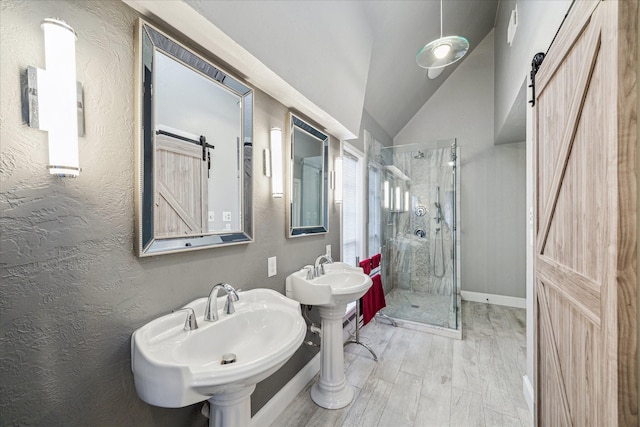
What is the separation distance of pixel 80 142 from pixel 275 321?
1058mm

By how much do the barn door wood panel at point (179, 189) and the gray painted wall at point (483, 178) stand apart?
3.85m

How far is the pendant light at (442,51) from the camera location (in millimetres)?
1788

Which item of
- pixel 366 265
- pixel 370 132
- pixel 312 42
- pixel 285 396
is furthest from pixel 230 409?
pixel 370 132

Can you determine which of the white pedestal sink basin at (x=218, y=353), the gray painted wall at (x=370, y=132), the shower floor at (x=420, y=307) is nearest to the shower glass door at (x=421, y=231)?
the shower floor at (x=420, y=307)

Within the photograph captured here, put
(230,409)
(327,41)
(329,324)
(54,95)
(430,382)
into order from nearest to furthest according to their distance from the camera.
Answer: (54,95) → (230,409) → (327,41) → (329,324) → (430,382)

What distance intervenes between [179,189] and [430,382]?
231 cm

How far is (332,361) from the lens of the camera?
193 centimetres

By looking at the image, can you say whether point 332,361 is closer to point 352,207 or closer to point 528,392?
point 528,392

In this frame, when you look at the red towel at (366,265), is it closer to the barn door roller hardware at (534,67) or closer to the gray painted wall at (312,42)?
the gray painted wall at (312,42)

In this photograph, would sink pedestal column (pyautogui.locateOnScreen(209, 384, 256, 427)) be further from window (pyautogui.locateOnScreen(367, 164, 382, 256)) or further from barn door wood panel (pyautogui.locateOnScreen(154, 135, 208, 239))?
window (pyautogui.locateOnScreen(367, 164, 382, 256))

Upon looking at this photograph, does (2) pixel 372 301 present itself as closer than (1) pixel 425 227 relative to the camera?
Yes

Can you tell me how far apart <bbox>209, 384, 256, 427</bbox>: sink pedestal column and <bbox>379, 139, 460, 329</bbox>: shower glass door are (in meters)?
2.53

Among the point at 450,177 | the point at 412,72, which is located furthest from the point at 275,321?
the point at 412,72

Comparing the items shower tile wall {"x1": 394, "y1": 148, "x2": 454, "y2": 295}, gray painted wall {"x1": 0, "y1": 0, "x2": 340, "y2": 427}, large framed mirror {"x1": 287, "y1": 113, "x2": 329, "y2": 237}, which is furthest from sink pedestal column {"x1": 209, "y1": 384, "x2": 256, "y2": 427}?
shower tile wall {"x1": 394, "y1": 148, "x2": 454, "y2": 295}
